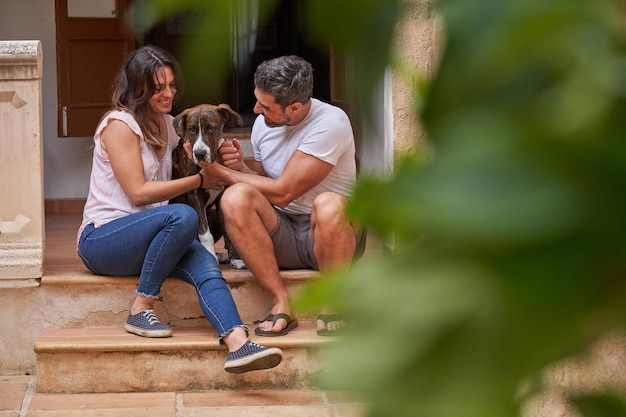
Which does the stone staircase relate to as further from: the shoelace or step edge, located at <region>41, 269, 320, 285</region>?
step edge, located at <region>41, 269, 320, 285</region>

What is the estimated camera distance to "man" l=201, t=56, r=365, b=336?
446 cm

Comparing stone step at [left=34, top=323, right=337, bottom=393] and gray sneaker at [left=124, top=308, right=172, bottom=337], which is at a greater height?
gray sneaker at [left=124, top=308, right=172, bottom=337]

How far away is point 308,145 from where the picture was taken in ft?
14.7

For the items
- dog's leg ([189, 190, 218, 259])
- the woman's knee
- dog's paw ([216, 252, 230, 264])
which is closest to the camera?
the woman's knee

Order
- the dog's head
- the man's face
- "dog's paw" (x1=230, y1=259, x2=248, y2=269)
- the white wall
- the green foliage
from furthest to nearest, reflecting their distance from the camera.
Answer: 1. the white wall
2. "dog's paw" (x1=230, y1=259, x2=248, y2=269)
3. the dog's head
4. the man's face
5. the green foliage

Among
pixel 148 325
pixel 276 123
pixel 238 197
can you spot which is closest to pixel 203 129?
pixel 276 123

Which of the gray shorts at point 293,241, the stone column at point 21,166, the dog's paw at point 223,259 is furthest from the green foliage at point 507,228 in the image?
the dog's paw at point 223,259

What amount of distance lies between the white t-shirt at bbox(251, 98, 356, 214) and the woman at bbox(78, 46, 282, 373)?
265mm

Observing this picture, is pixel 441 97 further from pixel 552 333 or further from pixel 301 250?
pixel 301 250

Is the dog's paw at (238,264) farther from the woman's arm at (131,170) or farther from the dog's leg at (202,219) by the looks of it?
the woman's arm at (131,170)

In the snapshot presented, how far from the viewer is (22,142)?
4848 millimetres

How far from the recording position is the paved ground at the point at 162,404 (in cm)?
423

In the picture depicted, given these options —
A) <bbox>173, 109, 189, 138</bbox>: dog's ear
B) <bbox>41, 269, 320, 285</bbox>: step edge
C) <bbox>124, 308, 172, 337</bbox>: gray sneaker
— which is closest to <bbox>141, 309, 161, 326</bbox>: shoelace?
<bbox>124, 308, 172, 337</bbox>: gray sneaker

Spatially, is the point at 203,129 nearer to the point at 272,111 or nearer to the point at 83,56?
the point at 272,111
